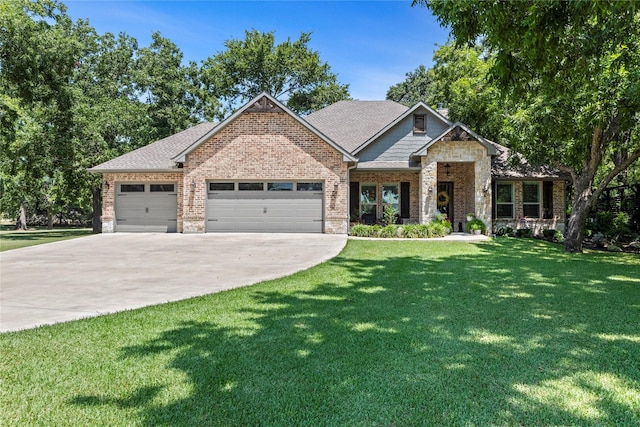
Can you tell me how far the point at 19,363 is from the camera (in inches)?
139

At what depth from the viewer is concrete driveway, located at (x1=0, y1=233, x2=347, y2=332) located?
5.47 m

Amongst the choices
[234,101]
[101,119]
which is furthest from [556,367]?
[234,101]

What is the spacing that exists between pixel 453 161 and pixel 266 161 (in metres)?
8.37

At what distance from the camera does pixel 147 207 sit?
1769cm

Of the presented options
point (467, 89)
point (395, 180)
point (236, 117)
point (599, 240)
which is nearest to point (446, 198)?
point (395, 180)

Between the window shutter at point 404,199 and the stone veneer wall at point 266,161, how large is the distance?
3.39m

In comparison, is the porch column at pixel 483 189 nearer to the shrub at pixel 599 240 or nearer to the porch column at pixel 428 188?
the porch column at pixel 428 188

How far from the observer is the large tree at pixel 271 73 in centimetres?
3127

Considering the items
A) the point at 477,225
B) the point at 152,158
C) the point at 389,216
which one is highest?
the point at 152,158

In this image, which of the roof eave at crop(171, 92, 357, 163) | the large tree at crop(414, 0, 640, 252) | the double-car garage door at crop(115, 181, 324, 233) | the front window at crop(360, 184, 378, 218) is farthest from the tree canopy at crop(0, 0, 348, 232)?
the large tree at crop(414, 0, 640, 252)

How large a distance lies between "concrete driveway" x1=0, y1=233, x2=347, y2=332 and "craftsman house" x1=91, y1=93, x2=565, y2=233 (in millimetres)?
3092

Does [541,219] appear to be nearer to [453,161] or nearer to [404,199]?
[453,161]

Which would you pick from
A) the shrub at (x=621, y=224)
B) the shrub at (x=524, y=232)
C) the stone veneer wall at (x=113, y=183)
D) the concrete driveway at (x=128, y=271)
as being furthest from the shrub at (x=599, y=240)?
the stone veneer wall at (x=113, y=183)

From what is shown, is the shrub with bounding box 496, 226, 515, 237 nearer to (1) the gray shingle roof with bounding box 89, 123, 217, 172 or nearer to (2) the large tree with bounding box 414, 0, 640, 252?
(2) the large tree with bounding box 414, 0, 640, 252
